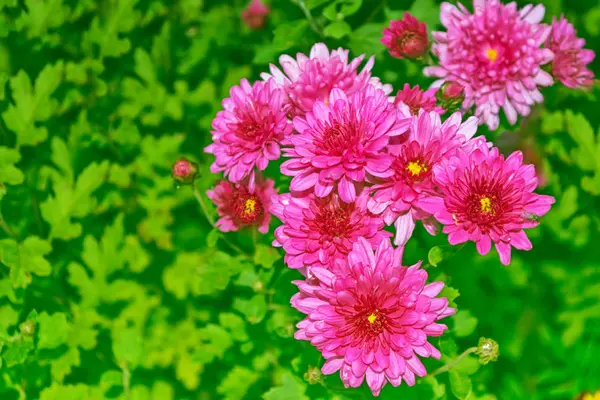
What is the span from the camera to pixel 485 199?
56.6 inches

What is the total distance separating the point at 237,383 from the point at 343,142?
1030 mm

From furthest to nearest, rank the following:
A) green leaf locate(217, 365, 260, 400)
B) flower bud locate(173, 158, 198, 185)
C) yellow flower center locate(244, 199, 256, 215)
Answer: green leaf locate(217, 365, 260, 400)
flower bud locate(173, 158, 198, 185)
yellow flower center locate(244, 199, 256, 215)

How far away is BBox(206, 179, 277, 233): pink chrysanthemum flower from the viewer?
67.5 inches

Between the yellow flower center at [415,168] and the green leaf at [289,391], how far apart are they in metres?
0.78

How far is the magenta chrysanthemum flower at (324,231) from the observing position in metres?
1.49

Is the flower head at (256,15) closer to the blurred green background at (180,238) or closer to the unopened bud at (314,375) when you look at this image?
the blurred green background at (180,238)

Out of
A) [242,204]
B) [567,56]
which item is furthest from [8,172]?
[567,56]

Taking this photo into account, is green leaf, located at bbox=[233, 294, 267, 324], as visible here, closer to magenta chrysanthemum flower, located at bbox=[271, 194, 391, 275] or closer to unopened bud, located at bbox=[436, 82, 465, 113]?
magenta chrysanthemum flower, located at bbox=[271, 194, 391, 275]

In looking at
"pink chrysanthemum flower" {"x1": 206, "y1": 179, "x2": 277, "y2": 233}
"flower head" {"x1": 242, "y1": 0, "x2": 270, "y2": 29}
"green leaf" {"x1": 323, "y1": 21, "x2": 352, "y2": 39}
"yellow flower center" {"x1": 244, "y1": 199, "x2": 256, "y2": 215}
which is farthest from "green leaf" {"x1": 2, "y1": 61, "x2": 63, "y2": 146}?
"flower head" {"x1": 242, "y1": 0, "x2": 270, "y2": 29}

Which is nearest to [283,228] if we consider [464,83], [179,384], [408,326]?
[408,326]

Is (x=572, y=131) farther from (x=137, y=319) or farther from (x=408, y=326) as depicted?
(x=137, y=319)

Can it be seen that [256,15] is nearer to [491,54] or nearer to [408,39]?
[408,39]

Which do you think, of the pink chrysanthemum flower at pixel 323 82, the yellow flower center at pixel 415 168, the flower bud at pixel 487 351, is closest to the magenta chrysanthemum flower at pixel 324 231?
the yellow flower center at pixel 415 168

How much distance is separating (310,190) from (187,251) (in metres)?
1.26
